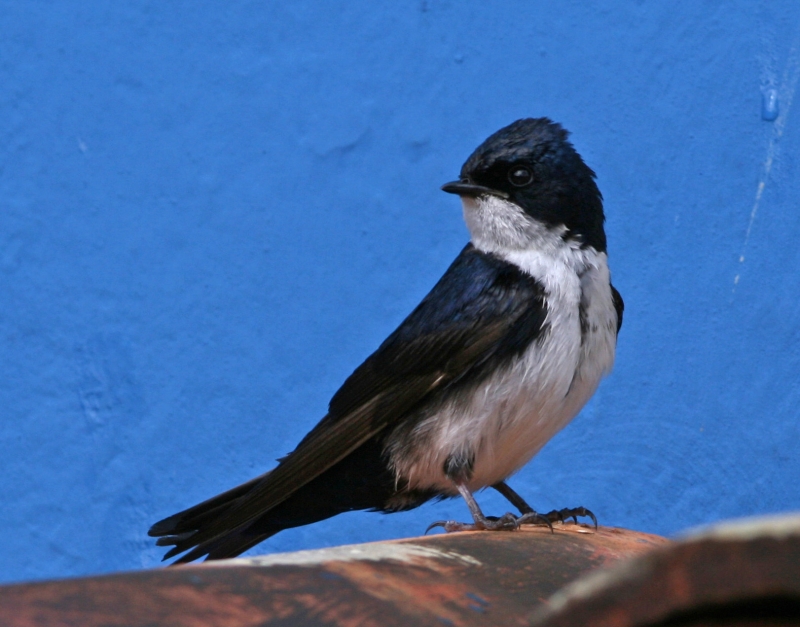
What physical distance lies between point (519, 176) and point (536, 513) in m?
0.61

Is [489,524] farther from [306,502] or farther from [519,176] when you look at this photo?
[519,176]

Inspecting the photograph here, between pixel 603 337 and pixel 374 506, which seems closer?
pixel 603 337

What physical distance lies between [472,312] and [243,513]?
0.51 m

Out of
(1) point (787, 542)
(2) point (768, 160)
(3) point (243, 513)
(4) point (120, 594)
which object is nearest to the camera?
(1) point (787, 542)

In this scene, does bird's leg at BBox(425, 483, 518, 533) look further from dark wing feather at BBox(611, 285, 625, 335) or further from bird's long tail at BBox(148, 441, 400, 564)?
dark wing feather at BBox(611, 285, 625, 335)

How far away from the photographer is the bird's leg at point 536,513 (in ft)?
5.54

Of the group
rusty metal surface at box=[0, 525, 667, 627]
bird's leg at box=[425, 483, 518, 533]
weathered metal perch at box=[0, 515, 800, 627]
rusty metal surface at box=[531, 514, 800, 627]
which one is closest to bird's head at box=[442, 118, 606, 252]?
bird's leg at box=[425, 483, 518, 533]

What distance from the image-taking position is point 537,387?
1.77m

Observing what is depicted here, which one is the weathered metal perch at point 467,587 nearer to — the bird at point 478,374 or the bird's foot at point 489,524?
the bird's foot at point 489,524

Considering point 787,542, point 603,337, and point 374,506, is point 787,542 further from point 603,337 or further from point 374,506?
point 374,506

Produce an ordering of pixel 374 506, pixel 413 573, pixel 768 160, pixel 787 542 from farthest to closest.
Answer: pixel 768 160 → pixel 374 506 → pixel 413 573 → pixel 787 542

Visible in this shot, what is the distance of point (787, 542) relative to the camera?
506 millimetres

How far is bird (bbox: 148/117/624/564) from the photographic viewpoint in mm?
1780

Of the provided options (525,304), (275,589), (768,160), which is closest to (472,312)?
(525,304)
